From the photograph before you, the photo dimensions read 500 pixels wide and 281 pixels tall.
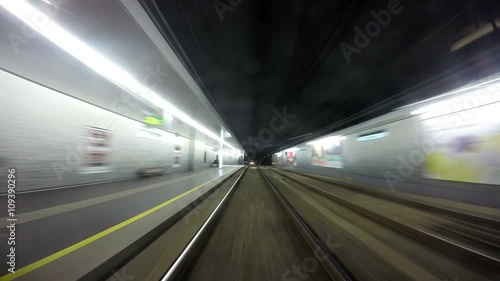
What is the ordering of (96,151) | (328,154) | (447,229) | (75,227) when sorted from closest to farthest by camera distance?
(75,227), (447,229), (96,151), (328,154)

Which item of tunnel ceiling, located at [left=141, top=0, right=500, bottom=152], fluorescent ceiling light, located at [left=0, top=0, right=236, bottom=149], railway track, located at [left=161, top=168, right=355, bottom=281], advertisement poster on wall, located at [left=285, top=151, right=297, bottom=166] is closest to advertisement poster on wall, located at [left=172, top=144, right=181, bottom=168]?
fluorescent ceiling light, located at [left=0, top=0, right=236, bottom=149]

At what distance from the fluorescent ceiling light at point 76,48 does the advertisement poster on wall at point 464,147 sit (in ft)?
32.7

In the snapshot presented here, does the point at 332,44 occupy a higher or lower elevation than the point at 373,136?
higher

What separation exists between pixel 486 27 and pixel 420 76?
8.65 feet

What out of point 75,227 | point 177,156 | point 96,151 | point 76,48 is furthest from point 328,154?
point 75,227

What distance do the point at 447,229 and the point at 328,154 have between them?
46.8ft

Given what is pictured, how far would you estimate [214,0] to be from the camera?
4105 millimetres

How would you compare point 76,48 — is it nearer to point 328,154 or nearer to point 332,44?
point 332,44

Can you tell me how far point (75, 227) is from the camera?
3484 mm

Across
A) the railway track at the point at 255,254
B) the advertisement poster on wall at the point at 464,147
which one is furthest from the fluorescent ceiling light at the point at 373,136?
the railway track at the point at 255,254

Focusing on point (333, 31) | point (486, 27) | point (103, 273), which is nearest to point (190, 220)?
point (103, 273)

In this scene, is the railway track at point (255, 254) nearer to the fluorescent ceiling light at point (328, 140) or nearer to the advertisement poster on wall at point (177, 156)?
the advertisement poster on wall at point (177, 156)

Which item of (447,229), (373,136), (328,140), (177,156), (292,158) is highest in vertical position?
(328,140)

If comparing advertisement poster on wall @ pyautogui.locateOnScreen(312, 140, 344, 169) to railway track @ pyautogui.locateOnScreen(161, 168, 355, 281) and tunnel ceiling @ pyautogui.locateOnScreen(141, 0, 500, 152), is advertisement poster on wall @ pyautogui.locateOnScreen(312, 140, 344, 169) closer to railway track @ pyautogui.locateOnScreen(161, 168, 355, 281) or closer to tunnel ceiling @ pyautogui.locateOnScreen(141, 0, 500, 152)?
tunnel ceiling @ pyautogui.locateOnScreen(141, 0, 500, 152)
